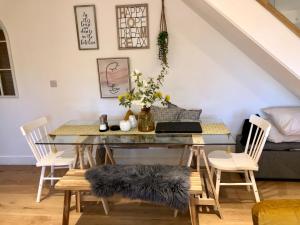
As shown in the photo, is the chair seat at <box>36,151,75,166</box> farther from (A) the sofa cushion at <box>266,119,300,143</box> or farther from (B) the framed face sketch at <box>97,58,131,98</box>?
(A) the sofa cushion at <box>266,119,300,143</box>

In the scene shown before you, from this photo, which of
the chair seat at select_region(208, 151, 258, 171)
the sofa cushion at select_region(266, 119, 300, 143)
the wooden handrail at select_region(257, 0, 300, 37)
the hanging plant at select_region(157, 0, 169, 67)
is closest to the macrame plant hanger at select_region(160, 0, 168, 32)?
the hanging plant at select_region(157, 0, 169, 67)

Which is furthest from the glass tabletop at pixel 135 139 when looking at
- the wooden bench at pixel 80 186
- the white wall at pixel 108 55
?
the white wall at pixel 108 55

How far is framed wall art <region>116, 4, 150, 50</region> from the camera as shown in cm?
289

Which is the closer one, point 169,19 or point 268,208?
point 268,208

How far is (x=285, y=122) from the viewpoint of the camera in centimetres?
258

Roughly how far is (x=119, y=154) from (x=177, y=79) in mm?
1252

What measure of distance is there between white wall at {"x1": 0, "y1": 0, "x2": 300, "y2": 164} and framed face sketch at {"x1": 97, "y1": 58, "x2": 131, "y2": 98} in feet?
0.25

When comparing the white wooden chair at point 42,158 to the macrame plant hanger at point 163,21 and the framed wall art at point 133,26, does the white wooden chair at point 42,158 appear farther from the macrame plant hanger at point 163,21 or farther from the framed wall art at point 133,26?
the macrame plant hanger at point 163,21

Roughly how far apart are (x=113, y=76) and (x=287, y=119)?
6.67 feet

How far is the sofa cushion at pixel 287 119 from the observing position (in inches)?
101

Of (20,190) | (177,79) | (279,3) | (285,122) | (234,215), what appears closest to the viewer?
(279,3)

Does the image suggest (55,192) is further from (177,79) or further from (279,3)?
(279,3)

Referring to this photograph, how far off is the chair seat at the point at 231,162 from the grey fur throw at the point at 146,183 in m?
0.49

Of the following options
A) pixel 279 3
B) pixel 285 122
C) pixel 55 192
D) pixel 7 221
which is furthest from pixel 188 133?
pixel 7 221
